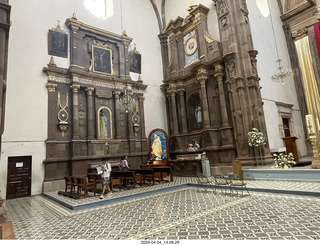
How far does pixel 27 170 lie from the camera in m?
10.7

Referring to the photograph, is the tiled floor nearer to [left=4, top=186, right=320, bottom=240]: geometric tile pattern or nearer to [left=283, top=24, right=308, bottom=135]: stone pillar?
[left=4, top=186, right=320, bottom=240]: geometric tile pattern

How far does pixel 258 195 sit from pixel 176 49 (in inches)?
494

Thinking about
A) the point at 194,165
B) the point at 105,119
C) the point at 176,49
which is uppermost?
the point at 176,49

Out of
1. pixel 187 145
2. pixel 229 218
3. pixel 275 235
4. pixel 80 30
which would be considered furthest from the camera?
pixel 187 145

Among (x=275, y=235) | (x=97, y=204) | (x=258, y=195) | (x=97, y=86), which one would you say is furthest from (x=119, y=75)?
(x=275, y=235)

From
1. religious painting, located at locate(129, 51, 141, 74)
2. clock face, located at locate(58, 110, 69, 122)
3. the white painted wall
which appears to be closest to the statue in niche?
clock face, located at locate(58, 110, 69, 122)

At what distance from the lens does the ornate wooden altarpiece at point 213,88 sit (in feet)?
38.6

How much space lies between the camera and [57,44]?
41.3ft

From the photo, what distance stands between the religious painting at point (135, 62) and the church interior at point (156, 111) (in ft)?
0.39

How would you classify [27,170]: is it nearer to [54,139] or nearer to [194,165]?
[54,139]

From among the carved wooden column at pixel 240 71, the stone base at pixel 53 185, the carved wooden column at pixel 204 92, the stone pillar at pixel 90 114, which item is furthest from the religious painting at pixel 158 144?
the stone base at pixel 53 185

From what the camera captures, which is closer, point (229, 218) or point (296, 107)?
point (229, 218)

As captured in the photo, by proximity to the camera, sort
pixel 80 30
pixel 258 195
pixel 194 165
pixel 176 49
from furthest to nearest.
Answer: pixel 176 49 < pixel 80 30 < pixel 194 165 < pixel 258 195

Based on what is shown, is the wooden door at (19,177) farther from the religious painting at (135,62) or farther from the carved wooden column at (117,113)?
the religious painting at (135,62)
